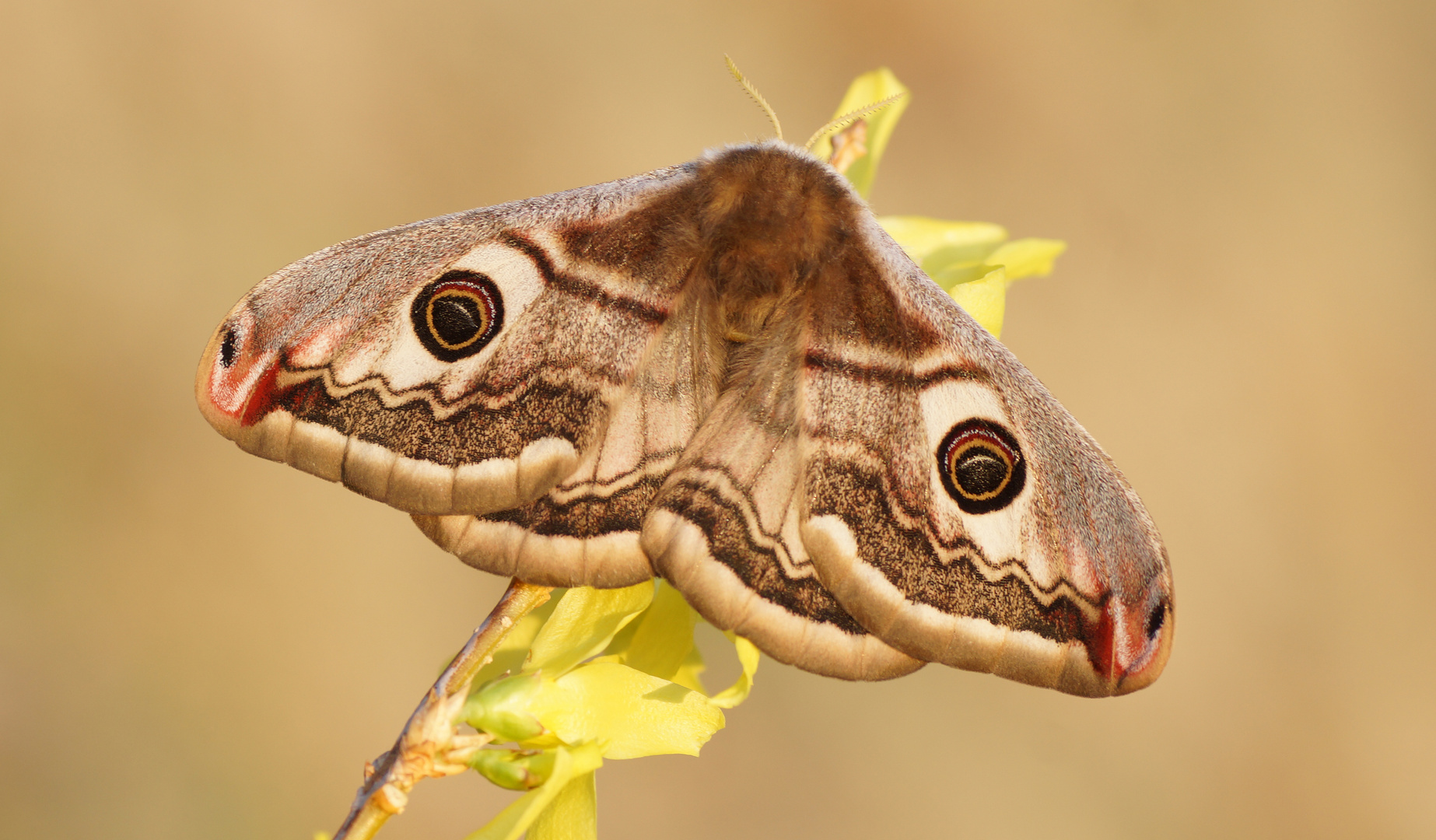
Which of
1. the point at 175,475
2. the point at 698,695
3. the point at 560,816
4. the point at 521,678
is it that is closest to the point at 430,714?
the point at 521,678

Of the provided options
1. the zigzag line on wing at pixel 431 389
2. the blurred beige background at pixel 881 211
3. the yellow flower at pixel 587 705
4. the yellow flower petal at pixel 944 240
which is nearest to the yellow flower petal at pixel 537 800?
the yellow flower at pixel 587 705

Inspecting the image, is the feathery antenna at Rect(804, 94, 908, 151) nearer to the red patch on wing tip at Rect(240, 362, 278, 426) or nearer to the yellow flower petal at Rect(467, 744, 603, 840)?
the red patch on wing tip at Rect(240, 362, 278, 426)

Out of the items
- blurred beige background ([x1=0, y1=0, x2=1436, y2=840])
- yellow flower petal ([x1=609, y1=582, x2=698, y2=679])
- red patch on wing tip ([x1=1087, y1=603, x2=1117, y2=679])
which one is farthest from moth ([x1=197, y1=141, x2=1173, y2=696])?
blurred beige background ([x1=0, y1=0, x2=1436, y2=840])

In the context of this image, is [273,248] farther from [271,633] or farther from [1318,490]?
[1318,490]

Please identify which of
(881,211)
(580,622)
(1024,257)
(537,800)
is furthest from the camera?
(881,211)

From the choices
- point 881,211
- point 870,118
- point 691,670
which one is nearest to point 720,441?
point 691,670

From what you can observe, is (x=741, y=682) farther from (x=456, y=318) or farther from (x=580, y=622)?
(x=456, y=318)

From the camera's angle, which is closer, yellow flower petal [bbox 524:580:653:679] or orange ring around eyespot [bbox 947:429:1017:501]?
orange ring around eyespot [bbox 947:429:1017:501]

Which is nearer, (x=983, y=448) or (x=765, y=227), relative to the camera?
(x=983, y=448)
